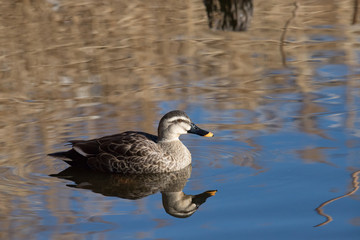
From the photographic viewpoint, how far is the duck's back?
9398 mm

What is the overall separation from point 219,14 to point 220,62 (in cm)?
292

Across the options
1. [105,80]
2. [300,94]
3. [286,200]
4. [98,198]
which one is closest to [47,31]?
[105,80]

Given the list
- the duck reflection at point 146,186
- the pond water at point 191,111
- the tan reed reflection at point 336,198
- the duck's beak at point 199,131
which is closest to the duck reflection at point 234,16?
the pond water at point 191,111

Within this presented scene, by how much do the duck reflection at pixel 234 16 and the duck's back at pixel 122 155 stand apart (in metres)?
6.54

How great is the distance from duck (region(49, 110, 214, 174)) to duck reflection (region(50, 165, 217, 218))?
0.09 meters

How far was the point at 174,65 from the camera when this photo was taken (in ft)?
44.1

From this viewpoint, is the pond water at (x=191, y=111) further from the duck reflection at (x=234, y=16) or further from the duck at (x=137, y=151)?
the duck at (x=137, y=151)

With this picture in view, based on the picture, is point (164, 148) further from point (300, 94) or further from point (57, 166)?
point (300, 94)

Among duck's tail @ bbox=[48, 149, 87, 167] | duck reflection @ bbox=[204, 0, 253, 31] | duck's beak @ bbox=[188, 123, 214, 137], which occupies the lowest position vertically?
duck's tail @ bbox=[48, 149, 87, 167]

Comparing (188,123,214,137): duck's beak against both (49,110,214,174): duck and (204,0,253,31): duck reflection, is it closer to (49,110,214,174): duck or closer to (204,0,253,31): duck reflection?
(49,110,214,174): duck

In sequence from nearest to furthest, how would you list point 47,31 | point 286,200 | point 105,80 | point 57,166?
point 286,200, point 57,166, point 105,80, point 47,31

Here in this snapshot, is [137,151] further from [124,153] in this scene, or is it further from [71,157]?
[71,157]

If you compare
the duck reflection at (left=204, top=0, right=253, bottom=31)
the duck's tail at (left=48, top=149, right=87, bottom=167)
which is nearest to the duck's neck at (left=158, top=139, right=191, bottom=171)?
the duck's tail at (left=48, top=149, right=87, bottom=167)

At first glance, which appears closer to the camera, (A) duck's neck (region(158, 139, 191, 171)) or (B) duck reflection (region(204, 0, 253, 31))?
(A) duck's neck (region(158, 139, 191, 171))
